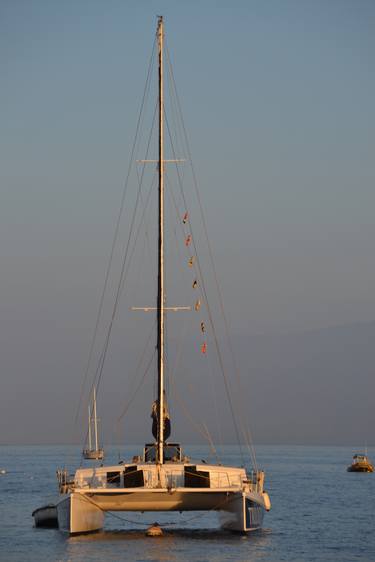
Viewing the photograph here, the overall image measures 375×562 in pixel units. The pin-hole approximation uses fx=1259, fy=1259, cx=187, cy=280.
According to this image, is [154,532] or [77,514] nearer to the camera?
[77,514]

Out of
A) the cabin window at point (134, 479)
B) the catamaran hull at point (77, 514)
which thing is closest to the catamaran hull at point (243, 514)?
the cabin window at point (134, 479)

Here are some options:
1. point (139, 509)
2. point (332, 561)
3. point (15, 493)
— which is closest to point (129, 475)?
point (139, 509)

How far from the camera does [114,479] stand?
36250mm

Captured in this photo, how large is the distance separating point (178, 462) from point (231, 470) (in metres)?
1.83

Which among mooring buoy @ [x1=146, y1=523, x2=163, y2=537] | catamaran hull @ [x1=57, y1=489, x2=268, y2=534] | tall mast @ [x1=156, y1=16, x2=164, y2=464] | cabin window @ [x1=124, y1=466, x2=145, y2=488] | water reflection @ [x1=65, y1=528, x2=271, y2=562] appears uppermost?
tall mast @ [x1=156, y1=16, x2=164, y2=464]

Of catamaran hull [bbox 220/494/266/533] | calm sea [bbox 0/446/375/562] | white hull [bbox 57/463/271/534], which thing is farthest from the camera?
catamaran hull [bbox 220/494/266/533]

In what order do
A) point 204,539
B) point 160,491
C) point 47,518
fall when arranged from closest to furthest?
point 160,491 < point 204,539 < point 47,518

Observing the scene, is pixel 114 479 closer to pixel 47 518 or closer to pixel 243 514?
pixel 243 514

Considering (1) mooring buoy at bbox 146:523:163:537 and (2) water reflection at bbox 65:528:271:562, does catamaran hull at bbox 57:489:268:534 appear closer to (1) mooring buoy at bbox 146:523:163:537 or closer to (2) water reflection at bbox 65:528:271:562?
(2) water reflection at bbox 65:528:271:562

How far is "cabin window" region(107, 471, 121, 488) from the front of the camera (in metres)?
36.2

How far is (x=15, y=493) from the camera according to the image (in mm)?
70688

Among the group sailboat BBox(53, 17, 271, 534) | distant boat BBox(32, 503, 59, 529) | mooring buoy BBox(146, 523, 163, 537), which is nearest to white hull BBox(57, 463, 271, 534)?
sailboat BBox(53, 17, 271, 534)

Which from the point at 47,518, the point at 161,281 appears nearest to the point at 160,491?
the point at 161,281

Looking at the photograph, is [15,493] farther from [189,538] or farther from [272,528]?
[189,538]
